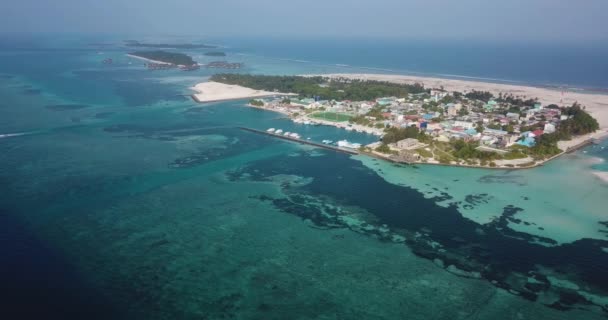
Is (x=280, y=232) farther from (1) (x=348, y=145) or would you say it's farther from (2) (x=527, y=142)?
(2) (x=527, y=142)

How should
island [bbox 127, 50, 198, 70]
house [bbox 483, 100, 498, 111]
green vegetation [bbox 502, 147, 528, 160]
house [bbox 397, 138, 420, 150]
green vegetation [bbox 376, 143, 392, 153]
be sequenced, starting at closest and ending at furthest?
green vegetation [bbox 502, 147, 528, 160] < green vegetation [bbox 376, 143, 392, 153] < house [bbox 397, 138, 420, 150] < house [bbox 483, 100, 498, 111] < island [bbox 127, 50, 198, 70]

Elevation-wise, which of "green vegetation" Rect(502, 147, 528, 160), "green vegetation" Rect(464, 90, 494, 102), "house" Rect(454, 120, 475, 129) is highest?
"green vegetation" Rect(464, 90, 494, 102)

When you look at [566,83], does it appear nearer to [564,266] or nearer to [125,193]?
[564,266]

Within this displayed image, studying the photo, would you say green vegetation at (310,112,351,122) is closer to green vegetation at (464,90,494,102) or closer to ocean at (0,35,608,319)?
ocean at (0,35,608,319)

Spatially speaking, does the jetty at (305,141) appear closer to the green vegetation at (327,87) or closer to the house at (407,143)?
the house at (407,143)

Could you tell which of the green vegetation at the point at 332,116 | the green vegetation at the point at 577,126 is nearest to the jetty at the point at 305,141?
the green vegetation at the point at 332,116

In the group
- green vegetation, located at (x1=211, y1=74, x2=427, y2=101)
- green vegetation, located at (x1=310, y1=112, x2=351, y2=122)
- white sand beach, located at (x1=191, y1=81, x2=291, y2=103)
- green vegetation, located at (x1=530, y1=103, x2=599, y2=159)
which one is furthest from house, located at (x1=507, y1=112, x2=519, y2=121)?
white sand beach, located at (x1=191, y1=81, x2=291, y2=103)

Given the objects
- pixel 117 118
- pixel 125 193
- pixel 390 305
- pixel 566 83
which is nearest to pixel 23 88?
pixel 117 118
